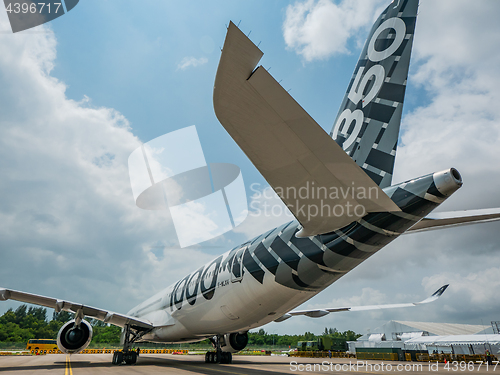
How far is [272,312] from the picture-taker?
866cm

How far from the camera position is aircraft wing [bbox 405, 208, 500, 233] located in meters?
5.24

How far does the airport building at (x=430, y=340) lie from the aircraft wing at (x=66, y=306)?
21738mm

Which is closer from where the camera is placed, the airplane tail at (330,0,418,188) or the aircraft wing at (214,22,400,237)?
the aircraft wing at (214,22,400,237)

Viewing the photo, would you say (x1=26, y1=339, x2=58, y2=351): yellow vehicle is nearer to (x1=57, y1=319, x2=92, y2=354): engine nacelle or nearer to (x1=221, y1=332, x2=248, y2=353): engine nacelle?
(x1=57, y1=319, x2=92, y2=354): engine nacelle

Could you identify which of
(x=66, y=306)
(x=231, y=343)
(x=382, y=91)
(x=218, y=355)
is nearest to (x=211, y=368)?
(x=218, y=355)

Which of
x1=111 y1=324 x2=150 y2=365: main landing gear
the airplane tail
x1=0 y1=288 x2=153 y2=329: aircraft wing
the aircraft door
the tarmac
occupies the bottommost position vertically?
the tarmac

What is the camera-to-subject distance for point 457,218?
5.65m

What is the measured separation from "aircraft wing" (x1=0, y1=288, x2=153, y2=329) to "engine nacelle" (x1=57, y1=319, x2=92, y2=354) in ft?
2.22

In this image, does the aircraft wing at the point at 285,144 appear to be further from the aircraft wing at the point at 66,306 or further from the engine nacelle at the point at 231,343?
the engine nacelle at the point at 231,343

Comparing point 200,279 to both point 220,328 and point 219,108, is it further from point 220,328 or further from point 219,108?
point 219,108

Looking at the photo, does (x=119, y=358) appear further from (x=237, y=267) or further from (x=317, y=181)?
(x=317, y=181)

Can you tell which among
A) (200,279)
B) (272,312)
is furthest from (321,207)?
(200,279)

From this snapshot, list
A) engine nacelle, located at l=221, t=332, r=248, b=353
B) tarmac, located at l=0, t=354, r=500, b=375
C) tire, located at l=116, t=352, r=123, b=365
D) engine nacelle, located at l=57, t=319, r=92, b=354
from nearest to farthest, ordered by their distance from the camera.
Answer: tarmac, located at l=0, t=354, r=500, b=375 → engine nacelle, located at l=57, t=319, r=92, b=354 → tire, located at l=116, t=352, r=123, b=365 → engine nacelle, located at l=221, t=332, r=248, b=353

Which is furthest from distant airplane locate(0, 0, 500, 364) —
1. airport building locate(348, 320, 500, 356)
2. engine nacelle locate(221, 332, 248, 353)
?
airport building locate(348, 320, 500, 356)
